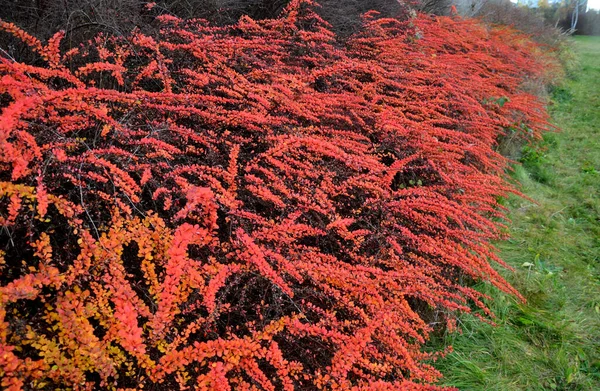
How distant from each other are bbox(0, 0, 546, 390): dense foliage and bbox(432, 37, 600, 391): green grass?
0.66ft

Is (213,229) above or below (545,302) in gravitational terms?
above

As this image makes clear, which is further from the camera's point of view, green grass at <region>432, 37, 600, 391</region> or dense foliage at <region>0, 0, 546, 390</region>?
green grass at <region>432, 37, 600, 391</region>

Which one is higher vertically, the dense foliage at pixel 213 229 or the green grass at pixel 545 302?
the dense foliage at pixel 213 229

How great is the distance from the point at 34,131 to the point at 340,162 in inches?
56.5

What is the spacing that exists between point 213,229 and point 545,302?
191 centimetres

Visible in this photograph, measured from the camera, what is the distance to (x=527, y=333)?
1.98m

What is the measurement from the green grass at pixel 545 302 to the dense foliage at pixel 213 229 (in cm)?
20

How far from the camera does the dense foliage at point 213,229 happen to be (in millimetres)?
1180

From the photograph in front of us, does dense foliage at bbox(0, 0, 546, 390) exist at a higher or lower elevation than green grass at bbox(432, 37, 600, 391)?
higher

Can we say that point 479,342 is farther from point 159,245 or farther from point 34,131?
point 34,131

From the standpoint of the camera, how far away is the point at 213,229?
5.23ft

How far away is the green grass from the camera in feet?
5.83

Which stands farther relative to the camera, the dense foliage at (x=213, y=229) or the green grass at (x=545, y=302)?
the green grass at (x=545, y=302)

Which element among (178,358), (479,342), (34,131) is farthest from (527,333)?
(34,131)
